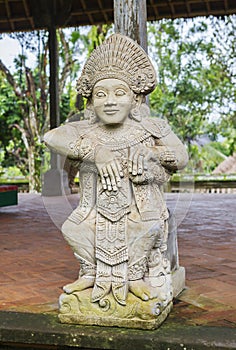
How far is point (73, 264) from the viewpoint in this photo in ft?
12.2

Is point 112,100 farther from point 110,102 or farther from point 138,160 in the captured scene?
point 138,160

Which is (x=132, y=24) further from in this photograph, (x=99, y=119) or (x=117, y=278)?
(x=117, y=278)

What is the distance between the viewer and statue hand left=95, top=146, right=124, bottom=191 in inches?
89.7

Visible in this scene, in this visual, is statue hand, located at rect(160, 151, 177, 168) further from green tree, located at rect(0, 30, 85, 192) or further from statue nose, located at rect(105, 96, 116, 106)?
green tree, located at rect(0, 30, 85, 192)

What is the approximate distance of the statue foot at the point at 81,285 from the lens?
230 centimetres

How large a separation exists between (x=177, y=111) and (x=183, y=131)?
59cm

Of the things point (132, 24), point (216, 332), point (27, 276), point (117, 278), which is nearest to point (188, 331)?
point (216, 332)

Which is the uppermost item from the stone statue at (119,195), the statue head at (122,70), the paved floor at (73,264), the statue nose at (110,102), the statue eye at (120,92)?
the statue head at (122,70)

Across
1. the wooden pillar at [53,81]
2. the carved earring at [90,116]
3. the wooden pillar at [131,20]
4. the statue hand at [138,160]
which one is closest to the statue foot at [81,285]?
the statue hand at [138,160]

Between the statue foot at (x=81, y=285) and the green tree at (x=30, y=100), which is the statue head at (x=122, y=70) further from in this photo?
the green tree at (x=30, y=100)

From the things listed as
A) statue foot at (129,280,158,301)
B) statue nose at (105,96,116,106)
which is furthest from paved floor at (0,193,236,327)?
statue nose at (105,96,116,106)

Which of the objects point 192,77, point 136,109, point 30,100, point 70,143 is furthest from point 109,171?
point 192,77

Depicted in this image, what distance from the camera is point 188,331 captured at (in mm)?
2148

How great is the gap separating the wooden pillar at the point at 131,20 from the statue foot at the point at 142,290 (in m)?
1.88
